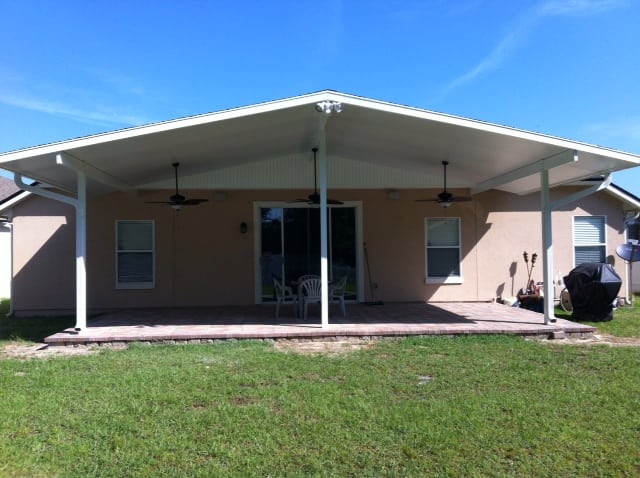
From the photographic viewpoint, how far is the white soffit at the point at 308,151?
6.73 metres

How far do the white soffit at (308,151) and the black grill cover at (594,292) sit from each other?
1948mm

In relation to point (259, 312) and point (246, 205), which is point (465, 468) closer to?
point (259, 312)

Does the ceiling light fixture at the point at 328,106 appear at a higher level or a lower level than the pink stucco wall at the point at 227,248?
higher

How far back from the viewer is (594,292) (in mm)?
9156

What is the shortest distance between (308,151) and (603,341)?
6.25 meters

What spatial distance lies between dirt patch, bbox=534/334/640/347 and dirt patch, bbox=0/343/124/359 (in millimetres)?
6419

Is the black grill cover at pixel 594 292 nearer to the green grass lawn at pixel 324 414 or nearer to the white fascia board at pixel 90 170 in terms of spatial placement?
the green grass lawn at pixel 324 414

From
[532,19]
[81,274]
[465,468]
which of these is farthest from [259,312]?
[532,19]

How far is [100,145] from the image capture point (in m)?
6.77

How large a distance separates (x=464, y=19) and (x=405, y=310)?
595 cm

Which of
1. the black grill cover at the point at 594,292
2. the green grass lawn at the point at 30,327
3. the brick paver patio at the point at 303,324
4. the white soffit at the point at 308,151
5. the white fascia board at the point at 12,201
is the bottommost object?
the green grass lawn at the point at 30,327

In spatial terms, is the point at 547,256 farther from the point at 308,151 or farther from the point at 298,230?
the point at 298,230

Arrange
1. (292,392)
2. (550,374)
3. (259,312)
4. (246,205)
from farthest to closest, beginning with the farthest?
(246,205) < (259,312) < (550,374) < (292,392)

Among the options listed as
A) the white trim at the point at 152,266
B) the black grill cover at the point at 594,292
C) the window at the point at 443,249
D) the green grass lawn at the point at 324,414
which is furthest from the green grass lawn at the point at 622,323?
the white trim at the point at 152,266
